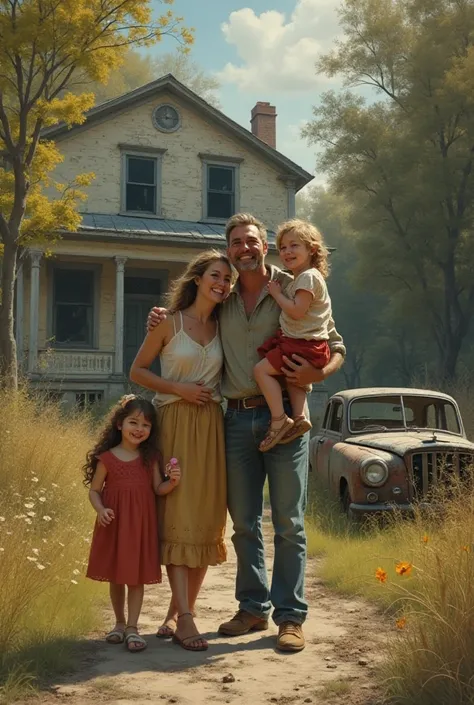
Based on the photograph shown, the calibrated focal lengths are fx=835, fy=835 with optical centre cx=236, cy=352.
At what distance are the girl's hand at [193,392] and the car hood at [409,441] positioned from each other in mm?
3671

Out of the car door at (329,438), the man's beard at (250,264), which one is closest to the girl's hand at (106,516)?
the man's beard at (250,264)

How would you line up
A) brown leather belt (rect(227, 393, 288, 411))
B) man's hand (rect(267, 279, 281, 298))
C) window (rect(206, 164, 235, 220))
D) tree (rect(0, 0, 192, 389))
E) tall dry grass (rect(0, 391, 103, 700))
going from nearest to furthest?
tall dry grass (rect(0, 391, 103, 700)) < man's hand (rect(267, 279, 281, 298)) < brown leather belt (rect(227, 393, 288, 411)) < tree (rect(0, 0, 192, 389)) < window (rect(206, 164, 235, 220))

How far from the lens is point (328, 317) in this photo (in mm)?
4961

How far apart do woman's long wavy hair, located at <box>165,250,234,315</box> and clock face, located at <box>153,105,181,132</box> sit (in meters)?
18.6

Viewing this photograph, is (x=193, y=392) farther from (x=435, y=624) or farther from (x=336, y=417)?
(x=336, y=417)

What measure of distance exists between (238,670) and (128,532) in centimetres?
95

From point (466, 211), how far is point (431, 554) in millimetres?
24653

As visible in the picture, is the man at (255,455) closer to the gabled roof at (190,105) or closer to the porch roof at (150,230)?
the porch roof at (150,230)

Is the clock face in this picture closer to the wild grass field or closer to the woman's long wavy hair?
the wild grass field

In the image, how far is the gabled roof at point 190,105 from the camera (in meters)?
21.5

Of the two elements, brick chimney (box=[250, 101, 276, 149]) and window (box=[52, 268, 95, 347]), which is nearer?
window (box=[52, 268, 95, 347])

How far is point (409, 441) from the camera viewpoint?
8.22 meters

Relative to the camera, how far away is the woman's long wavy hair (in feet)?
16.2

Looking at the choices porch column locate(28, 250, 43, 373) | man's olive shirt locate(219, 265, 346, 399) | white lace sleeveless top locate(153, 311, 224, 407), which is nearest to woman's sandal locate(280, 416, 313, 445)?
man's olive shirt locate(219, 265, 346, 399)
